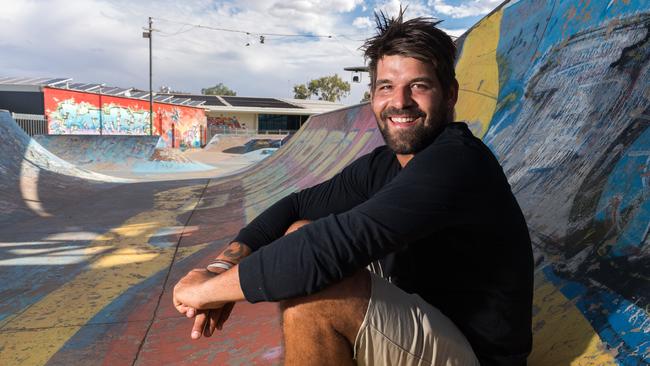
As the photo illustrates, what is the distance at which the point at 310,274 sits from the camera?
48.4 inches

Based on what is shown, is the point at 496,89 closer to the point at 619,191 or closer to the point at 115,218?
the point at 619,191

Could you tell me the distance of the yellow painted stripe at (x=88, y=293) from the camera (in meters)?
2.34

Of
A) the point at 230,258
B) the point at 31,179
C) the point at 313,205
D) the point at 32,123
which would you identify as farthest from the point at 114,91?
the point at 230,258

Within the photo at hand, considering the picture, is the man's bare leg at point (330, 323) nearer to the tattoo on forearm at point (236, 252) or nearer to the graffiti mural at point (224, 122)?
the tattoo on forearm at point (236, 252)

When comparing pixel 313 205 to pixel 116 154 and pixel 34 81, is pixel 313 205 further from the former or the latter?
pixel 34 81

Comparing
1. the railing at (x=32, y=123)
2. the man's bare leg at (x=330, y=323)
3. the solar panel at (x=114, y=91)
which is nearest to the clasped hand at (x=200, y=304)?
the man's bare leg at (x=330, y=323)

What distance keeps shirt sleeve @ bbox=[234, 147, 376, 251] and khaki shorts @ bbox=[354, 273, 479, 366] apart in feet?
2.28

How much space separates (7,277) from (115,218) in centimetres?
235

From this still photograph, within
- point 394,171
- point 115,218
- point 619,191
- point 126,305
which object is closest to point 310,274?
point 394,171

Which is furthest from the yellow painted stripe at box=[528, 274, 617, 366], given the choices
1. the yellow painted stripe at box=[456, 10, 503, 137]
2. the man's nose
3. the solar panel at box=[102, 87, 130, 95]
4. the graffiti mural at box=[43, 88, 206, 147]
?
the solar panel at box=[102, 87, 130, 95]

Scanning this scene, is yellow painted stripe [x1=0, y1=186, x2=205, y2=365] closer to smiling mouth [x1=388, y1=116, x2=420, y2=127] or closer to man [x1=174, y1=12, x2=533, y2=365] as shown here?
man [x1=174, y1=12, x2=533, y2=365]

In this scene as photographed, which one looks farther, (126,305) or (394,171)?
(126,305)

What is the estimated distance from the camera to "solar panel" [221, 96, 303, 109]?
40.2 m

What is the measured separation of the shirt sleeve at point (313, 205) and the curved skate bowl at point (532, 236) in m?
0.58
